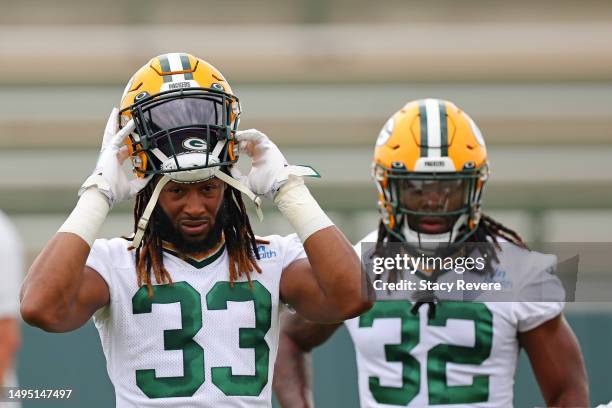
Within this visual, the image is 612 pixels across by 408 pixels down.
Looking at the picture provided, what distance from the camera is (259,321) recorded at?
2.67 m

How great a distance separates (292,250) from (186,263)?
25 centimetres

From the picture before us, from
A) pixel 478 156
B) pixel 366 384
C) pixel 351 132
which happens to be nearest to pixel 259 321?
pixel 366 384

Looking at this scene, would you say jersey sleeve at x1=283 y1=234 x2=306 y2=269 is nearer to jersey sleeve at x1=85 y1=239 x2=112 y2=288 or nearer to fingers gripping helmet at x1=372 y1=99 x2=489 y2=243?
jersey sleeve at x1=85 y1=239 x2=112 y2=288

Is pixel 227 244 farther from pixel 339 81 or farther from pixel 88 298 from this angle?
pixel 339 81

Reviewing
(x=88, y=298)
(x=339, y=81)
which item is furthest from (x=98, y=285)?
(x=339, y=81)

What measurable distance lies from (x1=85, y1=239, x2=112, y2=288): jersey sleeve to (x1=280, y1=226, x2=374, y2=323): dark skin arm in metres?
0.42

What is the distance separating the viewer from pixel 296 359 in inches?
137

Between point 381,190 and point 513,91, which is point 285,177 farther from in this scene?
point 513,91

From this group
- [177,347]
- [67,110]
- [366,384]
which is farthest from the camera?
[67,110]

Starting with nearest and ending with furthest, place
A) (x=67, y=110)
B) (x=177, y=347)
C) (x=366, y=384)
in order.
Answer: (x=177, y=347) < (x=366, y=384) < (x=67, y=110)

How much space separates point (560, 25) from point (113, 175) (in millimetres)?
4132

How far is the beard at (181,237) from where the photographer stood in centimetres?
270

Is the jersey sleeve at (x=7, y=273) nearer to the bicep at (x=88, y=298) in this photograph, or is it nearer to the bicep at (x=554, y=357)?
the bicep at (x=88, y=298)

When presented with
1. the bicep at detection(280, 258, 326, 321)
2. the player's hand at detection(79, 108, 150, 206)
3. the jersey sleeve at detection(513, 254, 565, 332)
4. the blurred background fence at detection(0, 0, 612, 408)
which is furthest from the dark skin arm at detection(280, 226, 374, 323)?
the blurred background fence at detection(0, 0, 612, 408)
